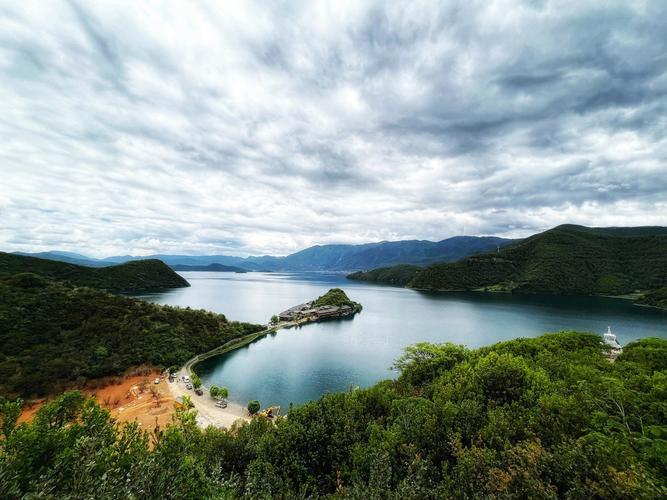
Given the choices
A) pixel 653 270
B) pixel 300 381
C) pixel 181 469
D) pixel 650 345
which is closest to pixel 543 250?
pixel 653 270

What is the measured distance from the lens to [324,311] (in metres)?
100

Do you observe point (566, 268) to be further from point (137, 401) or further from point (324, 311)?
point (137, 401)

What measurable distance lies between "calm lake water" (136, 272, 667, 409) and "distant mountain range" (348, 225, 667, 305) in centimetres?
2476

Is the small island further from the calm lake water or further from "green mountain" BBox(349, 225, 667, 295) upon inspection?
"green mountain" BBox(349, 225, 667, 295)

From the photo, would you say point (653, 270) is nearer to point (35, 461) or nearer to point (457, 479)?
point (457, 479)

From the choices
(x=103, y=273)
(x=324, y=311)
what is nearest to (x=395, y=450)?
(x=324, y=311)

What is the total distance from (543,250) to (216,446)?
200752 mm

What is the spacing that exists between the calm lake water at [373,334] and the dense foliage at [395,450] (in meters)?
25.0

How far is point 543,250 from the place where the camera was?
16525cm

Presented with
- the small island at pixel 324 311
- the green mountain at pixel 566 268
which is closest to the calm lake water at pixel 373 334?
the small island at pixel 324 311

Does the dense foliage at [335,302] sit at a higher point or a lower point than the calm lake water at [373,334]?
higher

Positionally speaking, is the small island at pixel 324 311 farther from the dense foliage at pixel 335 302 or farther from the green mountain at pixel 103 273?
the green mountain at pixel 103 273

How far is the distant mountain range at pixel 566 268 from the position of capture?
136m

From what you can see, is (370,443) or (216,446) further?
(216,446)
